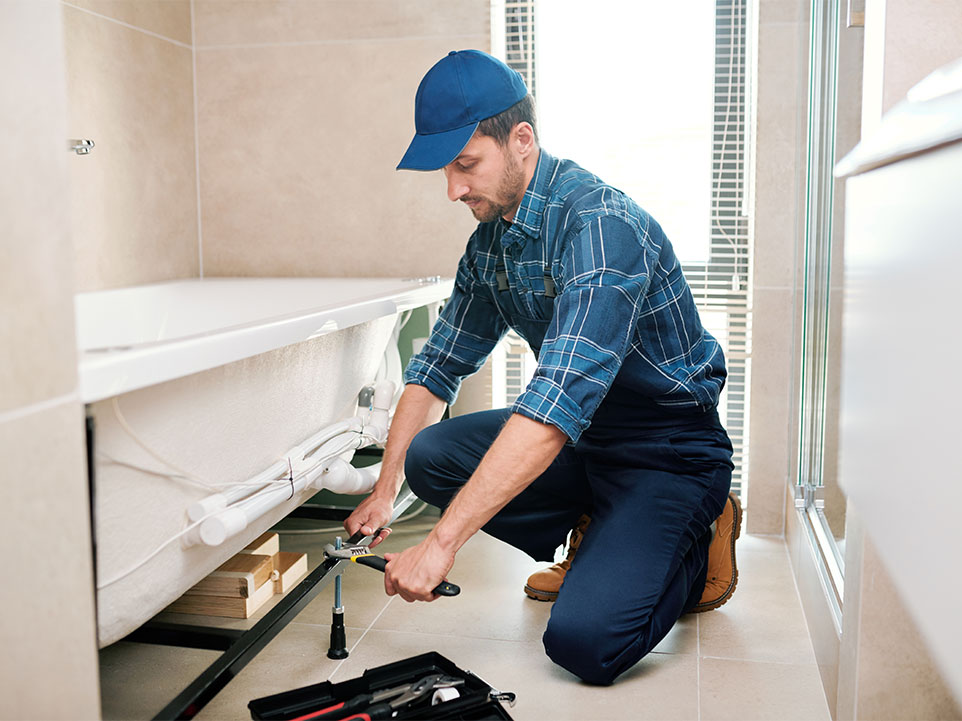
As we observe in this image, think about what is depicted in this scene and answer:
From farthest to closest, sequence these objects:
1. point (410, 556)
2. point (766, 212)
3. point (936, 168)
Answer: point (766, 212), point (410, 556), point (936, 168)

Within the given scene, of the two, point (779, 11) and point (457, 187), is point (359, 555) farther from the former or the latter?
point (779, 11)

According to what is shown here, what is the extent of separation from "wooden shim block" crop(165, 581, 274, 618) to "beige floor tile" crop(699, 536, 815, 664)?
91 centimetres

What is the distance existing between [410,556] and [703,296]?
154 centimetres

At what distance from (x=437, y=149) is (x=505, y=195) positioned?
0.56 ft

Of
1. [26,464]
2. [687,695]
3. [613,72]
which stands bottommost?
[687,695]

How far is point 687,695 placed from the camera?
1564mm

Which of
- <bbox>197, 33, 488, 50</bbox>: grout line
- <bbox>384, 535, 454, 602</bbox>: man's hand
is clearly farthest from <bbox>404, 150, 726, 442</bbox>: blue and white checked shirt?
<bbox>197, 33, 488, 50</bbox>: grout line

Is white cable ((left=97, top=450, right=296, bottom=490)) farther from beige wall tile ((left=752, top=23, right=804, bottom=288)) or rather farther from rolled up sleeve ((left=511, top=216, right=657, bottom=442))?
beige wall tile ((left=752, top=23, right=804, bottom=288))

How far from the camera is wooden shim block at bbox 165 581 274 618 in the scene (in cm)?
183

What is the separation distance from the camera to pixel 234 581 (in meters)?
1.84

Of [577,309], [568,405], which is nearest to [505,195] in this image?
[577,309]

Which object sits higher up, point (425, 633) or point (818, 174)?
point (818, 174)

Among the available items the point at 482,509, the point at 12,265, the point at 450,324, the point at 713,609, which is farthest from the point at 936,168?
the point at 713,609

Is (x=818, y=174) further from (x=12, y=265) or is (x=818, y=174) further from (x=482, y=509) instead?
(x=12, y=265)
